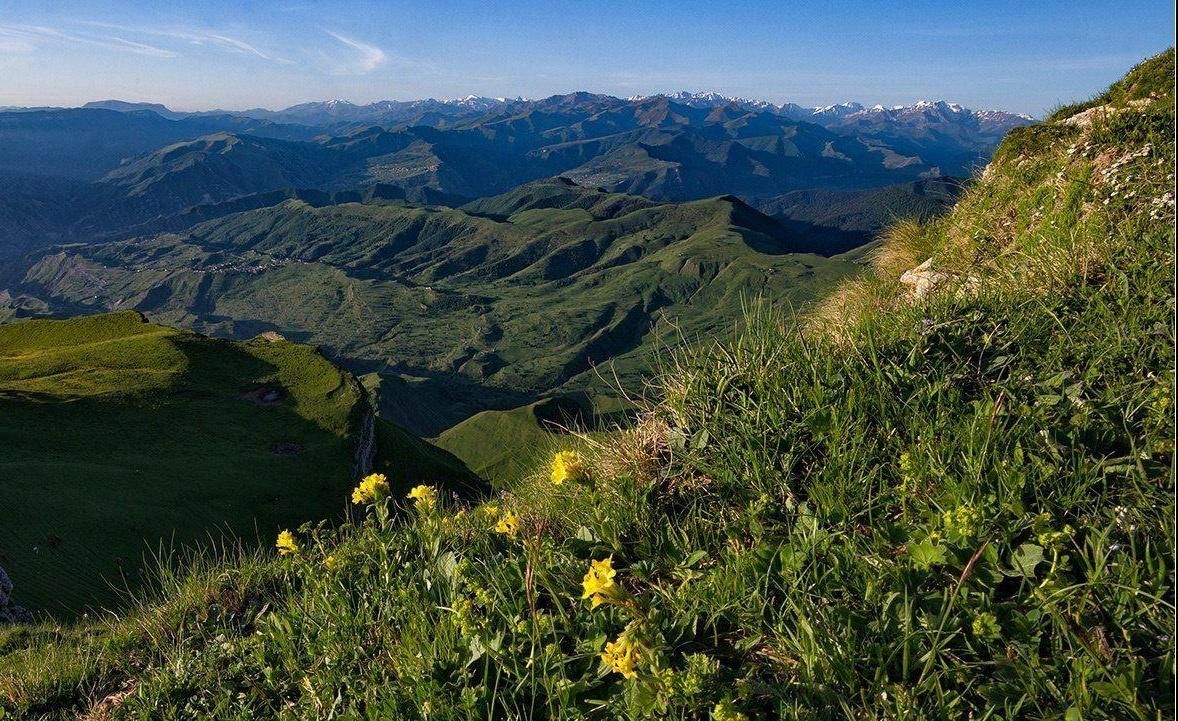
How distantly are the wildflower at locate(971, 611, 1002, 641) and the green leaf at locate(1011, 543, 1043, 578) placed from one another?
340mm

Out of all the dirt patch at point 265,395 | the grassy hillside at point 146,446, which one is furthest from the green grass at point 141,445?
the dirt patch at point 265,395

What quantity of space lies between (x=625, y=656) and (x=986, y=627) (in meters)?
1.38

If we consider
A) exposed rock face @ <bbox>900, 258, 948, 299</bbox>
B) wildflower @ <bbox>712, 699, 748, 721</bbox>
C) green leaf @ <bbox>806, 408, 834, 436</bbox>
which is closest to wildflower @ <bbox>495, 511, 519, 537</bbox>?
wildflower @ <bbox>712, 699, 748, 721</bbox>

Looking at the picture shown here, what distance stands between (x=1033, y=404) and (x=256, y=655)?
15.6 ft

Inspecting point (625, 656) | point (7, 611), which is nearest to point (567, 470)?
point (625, 656)

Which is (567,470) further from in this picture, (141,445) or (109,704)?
(141,445)

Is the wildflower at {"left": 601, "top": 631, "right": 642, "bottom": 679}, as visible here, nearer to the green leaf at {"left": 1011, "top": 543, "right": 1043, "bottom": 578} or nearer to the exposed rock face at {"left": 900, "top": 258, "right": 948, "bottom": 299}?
the green leaf at {"left": 1011, "top": 543, "right": 1043, "bottom": 578}

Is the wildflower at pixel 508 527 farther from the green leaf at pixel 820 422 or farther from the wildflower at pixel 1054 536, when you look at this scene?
the wildflower at pixel 1054 536

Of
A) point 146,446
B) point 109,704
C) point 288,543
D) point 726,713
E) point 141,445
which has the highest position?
point 726,713

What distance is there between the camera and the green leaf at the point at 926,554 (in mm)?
2668

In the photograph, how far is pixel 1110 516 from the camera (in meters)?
2.83

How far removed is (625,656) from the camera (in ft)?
8.34

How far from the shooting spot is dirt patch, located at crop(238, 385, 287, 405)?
63.1 metres

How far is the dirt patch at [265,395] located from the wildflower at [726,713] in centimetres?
6866
